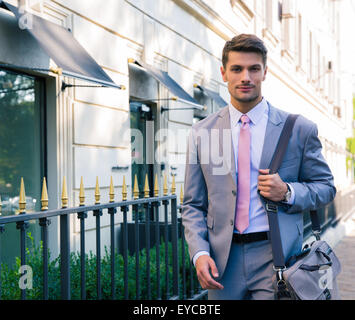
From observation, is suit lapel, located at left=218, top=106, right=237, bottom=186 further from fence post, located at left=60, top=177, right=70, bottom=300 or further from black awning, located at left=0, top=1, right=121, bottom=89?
black awning, located at left=0, top=1, right=121, bottom=89

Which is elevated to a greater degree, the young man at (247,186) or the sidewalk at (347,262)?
the young man at (247,186)

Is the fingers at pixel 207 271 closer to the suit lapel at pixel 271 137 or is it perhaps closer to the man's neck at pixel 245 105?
the suit lapel at pixel 271 137

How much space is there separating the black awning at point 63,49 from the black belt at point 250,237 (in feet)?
9.99

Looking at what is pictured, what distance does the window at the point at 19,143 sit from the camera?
5297 mm

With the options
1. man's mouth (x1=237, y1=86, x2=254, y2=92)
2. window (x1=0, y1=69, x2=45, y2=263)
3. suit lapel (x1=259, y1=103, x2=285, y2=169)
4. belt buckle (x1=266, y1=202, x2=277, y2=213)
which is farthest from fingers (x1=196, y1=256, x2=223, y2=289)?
window (x1=0, y1=69, x2=45, y2=263)

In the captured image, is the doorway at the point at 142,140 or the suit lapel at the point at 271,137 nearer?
the suit lapel at the point at 271,137

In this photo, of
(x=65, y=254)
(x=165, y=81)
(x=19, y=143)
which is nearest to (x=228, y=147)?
(x=65, y=254)

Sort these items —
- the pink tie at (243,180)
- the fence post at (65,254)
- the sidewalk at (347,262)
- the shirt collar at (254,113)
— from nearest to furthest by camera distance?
1. the pink tie at (243,180)
2. the shirt collar at (254,113)
3. the fence post at (65,254)
4. the sidewalk at (347,262)

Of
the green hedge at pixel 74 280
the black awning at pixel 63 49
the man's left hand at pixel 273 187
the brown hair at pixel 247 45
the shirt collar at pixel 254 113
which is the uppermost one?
the black awning at pixel 63 49

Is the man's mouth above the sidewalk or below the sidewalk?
above

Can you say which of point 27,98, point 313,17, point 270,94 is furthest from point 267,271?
point 313,17

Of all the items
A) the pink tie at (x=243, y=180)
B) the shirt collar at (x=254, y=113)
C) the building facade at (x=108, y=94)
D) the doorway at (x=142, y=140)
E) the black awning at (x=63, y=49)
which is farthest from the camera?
the doorway at (x=142, y=140)

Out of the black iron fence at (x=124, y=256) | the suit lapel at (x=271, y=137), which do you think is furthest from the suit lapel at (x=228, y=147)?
the black iron fence at (x=124, y=256)

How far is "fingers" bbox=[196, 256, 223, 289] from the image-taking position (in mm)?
2217
